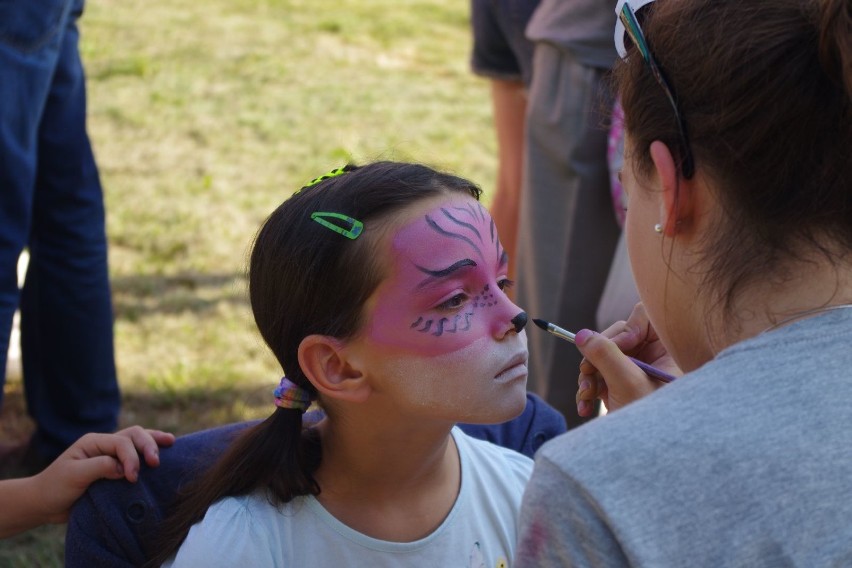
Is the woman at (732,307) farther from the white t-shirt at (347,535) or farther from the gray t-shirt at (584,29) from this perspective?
the gray t-shirt at (584,29)

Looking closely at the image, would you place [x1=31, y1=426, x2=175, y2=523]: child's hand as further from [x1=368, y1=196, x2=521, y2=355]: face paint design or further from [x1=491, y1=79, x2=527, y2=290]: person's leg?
[x1=491, y1=79, x2=527, y2=290]: person's leg

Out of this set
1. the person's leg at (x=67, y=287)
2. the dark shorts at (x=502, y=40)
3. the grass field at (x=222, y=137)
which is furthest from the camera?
the grass field at (x=222, y=137)

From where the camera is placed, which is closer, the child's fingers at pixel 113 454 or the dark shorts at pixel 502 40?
the child's fingers at pixel 113 454

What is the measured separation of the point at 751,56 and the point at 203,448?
112 cm

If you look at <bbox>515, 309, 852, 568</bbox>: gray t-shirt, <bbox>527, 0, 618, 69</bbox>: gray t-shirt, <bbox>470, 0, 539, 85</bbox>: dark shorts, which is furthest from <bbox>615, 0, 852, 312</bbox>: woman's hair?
<bbox>470, 0, 539, 85</bbox>: dark shorts

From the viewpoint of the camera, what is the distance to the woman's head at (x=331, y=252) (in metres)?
1.59

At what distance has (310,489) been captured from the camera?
1606mm

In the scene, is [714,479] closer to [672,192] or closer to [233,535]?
[672,192]

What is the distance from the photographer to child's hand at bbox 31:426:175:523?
1.66 m

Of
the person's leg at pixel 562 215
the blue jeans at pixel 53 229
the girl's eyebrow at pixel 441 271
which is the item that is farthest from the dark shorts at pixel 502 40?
the girl's eyebrow at pixel 441 271

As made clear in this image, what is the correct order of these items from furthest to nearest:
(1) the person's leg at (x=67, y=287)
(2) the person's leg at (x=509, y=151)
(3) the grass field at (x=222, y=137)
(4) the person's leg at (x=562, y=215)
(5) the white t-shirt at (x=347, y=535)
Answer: (3) the grass field at (x=222, y=137) < (2) the person's leg at (x=509, y=151) < (4) the person's leg at (x=562, y=215) < (1) the person's leg at (x=67, y=287) < (5) the white t-shirt at (x=347, y=535)

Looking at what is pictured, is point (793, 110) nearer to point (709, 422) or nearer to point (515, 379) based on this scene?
point (709, 422)

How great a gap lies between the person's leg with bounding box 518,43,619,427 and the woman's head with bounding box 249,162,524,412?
4.09 feet

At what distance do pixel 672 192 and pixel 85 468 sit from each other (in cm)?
102
